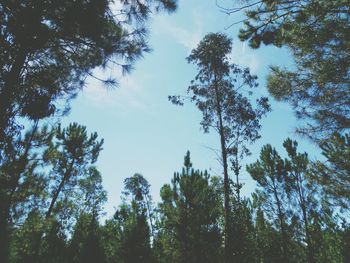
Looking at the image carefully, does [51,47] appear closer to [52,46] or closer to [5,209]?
[52,46]

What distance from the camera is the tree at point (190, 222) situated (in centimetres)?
1027

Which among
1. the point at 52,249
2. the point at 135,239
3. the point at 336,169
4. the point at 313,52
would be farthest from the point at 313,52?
the point at 52,249

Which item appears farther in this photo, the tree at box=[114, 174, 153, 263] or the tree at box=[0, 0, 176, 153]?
the tree at box=[114, 174, 153, 263]

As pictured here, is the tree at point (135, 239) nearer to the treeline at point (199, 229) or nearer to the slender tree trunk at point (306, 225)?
the treeline at point (199, 229)

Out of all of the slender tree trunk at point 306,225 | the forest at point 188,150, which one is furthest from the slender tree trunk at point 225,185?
the slender tree trunk at point 306,225

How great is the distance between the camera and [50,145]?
15.1 meters

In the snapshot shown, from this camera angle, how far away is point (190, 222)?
10.6 meters

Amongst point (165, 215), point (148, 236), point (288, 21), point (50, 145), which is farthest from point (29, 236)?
point (288, 21)

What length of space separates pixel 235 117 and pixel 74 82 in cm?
1023

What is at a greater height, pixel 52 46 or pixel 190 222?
pixel 52 46

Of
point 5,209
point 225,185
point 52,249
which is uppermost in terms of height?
point 225,185

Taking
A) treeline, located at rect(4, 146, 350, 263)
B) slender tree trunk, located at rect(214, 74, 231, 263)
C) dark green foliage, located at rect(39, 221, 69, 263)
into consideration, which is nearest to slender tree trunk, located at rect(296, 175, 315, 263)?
treeline, located at rect(4, 146, 350, 263)

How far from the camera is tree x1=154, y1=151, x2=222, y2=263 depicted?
33.7 ft

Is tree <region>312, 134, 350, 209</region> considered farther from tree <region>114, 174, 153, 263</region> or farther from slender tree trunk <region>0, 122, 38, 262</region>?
slender tree trunk <region>0, 122, 38, 262</region>
